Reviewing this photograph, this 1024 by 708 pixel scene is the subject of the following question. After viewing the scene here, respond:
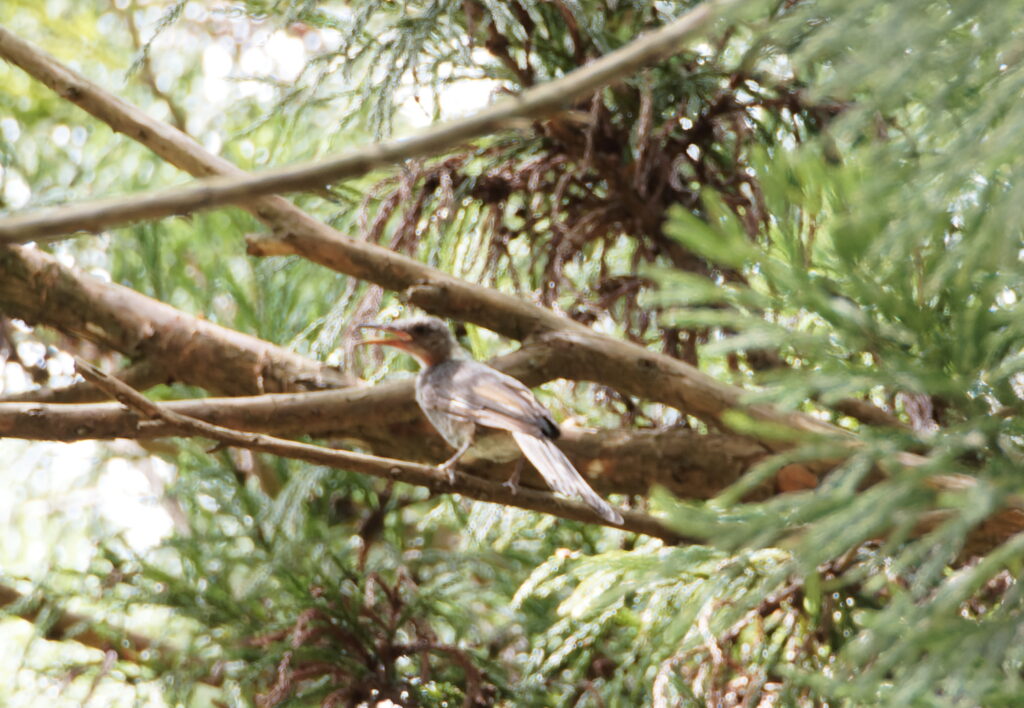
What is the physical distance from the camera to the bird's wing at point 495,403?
2.74m

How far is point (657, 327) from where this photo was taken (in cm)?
323

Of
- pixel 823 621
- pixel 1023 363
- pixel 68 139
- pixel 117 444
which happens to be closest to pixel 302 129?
pixel 68 139

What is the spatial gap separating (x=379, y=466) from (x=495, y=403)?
72cm

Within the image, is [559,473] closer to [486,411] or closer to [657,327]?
[486,411]

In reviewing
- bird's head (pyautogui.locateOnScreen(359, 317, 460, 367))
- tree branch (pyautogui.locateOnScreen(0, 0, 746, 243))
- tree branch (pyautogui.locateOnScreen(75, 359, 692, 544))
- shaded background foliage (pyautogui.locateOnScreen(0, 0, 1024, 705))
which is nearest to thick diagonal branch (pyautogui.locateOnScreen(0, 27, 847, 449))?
shaded background foliage (pyautogui.locateOnScreen(0, 0, 1024, 705))

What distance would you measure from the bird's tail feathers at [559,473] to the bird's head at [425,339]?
2.28ft

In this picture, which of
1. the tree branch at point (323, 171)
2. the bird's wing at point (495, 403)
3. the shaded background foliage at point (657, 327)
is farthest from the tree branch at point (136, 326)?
the tree branch at point (323, 171)

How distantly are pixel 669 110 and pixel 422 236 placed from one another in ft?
2.43

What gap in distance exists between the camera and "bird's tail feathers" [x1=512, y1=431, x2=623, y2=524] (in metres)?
2.32

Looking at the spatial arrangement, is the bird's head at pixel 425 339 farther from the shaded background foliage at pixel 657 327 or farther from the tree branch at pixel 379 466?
the tree branch at pixel 379 466

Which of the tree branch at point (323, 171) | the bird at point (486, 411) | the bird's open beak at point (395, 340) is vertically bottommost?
the bird at point (486, 411)

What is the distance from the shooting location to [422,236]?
116 inches

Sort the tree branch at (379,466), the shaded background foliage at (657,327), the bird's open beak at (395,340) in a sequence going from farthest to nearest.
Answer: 1. the bird's open beak at (395,340)
2. the tree branch at (379,466)
3. the shaded background foliage at (657,327)

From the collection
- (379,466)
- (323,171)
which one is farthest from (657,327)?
(323,171)
